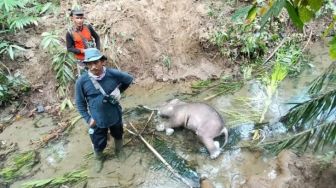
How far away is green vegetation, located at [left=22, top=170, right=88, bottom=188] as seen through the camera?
5.27m

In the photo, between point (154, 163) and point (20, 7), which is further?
point (20, 7)

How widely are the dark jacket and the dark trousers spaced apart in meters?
0.18

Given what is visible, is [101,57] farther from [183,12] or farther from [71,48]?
[183,12]

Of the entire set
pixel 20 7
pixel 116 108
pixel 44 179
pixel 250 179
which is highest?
pixel 20 7

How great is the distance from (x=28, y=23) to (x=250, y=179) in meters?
4.83

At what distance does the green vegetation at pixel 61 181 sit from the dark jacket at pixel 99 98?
874mm

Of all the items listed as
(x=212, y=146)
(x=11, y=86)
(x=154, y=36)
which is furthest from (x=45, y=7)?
(x=212, y=146)

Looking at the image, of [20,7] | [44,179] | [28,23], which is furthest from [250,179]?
[20,7]

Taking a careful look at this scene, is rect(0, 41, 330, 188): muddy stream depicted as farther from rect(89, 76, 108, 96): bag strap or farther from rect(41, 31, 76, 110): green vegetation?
rect(89, 76, 108, 96): bag strap

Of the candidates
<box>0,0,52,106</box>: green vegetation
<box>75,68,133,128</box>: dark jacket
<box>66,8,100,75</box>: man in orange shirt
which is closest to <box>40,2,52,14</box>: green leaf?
<box>0,0,52,106</box>: green vegetation

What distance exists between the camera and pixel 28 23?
7.28 metres

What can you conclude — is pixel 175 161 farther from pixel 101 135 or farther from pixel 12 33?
pixel 12 33

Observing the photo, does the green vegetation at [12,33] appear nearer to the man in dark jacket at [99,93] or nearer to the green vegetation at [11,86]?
the green vegetation at [11,86]

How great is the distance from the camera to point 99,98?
192 inches
